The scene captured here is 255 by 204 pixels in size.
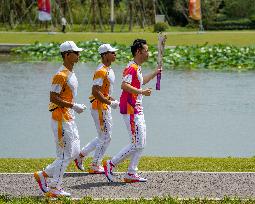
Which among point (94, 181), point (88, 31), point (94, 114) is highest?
point (94, 114)

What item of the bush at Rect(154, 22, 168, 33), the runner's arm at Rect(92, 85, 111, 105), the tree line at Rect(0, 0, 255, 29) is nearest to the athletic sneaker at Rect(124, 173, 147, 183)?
the runner's arm at Rect(92, 85, 111, 105)

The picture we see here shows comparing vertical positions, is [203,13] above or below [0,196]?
below

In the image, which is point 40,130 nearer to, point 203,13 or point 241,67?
point 241,67

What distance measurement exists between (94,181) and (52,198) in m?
1.38

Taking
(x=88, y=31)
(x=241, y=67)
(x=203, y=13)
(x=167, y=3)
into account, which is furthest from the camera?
(x=167, y=3)

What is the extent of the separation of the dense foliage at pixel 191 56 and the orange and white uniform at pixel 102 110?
23246 millimetres

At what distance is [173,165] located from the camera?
1238 cm

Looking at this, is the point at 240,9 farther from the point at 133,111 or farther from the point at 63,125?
the point at 63,125

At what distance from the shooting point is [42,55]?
4075 centimetres

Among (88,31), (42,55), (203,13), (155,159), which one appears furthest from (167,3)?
(155,159)

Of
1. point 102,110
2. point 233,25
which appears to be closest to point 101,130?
point 102,110

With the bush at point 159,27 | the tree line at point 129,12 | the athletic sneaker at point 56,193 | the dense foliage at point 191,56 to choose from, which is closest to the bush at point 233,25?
the tree line at point 129,12

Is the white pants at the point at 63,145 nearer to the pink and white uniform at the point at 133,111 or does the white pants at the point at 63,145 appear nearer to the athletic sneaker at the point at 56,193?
the athletic sneaker at the point at 56,193

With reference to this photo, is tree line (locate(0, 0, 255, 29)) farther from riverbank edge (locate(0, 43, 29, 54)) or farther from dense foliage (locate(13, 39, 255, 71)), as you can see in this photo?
dense foliage (locate(13, 39, 255, 71))
